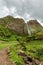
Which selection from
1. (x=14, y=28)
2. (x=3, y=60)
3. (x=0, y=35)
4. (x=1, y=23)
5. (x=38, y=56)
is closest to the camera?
(x=3, y=60)

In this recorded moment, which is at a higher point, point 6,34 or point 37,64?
point 6,34

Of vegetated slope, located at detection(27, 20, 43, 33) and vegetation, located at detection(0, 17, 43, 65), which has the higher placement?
vegetated slope, located at detection(27, 20, 43, 33)

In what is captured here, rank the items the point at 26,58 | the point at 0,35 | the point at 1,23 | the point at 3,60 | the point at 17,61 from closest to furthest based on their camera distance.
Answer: the point at 17,61, the point at 3,60, the point at 26,58, the point at 0,35, the point at 1,23

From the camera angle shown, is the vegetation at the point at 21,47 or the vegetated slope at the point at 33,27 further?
the vegetated slope at the point at 33,27

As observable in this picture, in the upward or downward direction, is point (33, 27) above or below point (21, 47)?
above

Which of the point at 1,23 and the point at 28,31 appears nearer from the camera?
the point at 28,31

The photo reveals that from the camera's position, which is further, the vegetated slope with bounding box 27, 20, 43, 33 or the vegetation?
the vegetated slope with bounding box 27, 20, 43, 33

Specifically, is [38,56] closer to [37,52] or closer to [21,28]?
[37,52]

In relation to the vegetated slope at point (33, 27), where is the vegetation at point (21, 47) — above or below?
below

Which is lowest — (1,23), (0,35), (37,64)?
(37,64)

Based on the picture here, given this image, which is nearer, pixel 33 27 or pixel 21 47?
pixel 21 47

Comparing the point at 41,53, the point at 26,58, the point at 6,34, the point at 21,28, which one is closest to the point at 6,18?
the point at 21,28

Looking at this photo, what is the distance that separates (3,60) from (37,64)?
16.0 feet

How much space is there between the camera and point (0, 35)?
61.2 meters
